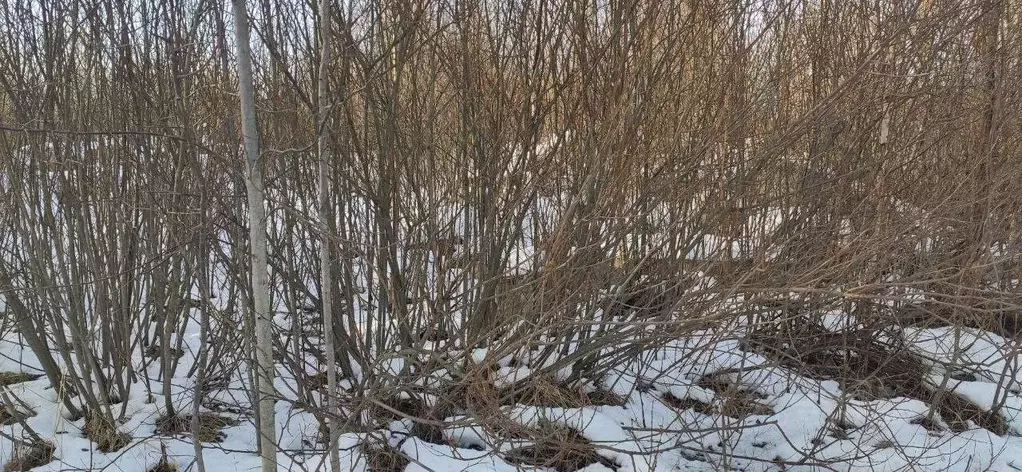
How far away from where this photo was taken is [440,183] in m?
3.67

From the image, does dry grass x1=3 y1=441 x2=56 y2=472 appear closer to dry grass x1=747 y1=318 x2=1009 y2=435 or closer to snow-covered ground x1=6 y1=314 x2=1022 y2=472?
snow-covered ground x1=6 y1=314 x2=1022 y2=472

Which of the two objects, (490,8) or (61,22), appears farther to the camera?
(490,8)

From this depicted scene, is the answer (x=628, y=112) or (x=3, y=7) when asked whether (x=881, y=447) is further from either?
A: (x=3, y=7)

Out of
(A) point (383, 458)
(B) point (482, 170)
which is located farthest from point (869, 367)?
(A) point (383, 458)

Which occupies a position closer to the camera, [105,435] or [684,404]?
[105,435]

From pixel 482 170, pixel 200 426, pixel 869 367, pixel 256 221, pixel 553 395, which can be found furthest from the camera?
pixel 869 367

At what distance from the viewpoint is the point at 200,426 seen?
137 inches

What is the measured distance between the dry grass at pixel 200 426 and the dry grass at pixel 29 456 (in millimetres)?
473

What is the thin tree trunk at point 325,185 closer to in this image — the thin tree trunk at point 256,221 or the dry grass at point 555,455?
the thin tree trunk at point 256,221

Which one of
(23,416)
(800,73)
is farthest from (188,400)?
(800,73)

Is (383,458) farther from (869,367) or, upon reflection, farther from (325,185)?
(869,367)

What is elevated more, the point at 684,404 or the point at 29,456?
the point at 29,456

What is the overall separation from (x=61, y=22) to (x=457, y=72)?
189 centimetres

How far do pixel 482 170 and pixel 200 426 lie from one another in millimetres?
1994
